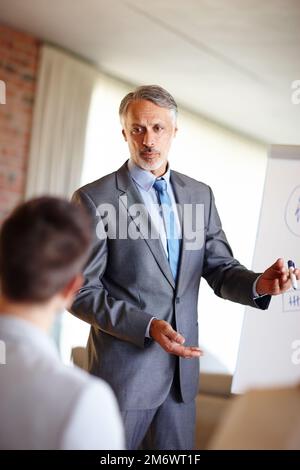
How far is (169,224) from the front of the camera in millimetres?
2223

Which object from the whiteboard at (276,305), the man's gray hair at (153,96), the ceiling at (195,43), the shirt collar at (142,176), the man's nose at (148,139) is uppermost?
the ceiling at (195,43)

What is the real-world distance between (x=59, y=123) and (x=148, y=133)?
4064 millimetres

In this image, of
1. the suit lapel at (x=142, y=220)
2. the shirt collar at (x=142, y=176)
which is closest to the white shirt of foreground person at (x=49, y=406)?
the suit lapel at (x=142, y=220)

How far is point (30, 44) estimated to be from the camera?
5949mm

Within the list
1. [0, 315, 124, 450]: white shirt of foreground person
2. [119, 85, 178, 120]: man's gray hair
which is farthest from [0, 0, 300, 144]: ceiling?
[0, 315, 124, 450]: white shirt of foreground person

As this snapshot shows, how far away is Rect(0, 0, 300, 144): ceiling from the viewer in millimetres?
4391

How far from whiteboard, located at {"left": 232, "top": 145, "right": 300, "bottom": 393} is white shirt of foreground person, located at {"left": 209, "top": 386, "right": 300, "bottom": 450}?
2113mm

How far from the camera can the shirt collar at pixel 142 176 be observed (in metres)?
2.26

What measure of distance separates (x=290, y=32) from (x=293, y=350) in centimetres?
220

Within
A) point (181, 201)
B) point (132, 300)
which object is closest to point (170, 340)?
point (132, 300)

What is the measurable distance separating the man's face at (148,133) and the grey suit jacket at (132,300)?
11 cm

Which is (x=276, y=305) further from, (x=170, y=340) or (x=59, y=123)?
(x=59, y=123)

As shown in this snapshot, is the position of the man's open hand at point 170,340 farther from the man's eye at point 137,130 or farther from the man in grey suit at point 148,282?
the man's eye at point 137,130
